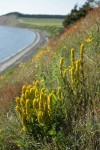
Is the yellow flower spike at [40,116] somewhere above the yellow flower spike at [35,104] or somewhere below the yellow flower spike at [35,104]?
below

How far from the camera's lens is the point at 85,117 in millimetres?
5035

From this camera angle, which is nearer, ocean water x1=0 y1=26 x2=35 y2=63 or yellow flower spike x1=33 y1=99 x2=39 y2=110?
yellow flower spike x1=33 y1=99 x2=39 y2=110

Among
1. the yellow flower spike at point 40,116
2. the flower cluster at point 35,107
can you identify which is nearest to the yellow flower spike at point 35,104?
the flower cluster at point 35,107

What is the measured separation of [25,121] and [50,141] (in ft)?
1.31

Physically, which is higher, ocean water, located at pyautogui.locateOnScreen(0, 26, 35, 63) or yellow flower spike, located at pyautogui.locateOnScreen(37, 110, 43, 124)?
yellow flower spike, located at pyautogui.locateOnScreen(37, 110, 43, 124)

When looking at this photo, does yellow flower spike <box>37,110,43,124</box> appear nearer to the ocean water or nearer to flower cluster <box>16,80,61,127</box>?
flower cluster <box>16,80,61,127</box>

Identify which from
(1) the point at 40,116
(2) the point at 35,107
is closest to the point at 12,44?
(2) the point at 35,107

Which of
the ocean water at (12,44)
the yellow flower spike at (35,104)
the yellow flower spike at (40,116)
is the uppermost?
the yellow flower spike at (35,104)

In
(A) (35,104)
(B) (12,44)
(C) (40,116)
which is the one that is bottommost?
(B) (12,44)

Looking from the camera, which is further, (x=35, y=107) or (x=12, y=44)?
(x=12, y=44)

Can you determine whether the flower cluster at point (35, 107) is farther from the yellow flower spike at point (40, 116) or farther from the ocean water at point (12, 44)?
the ocean water at point (12, 44)

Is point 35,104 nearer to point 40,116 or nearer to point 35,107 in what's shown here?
point 35,107

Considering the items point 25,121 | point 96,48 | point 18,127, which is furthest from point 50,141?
point 96,48

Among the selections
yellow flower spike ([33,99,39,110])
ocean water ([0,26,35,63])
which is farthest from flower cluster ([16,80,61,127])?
ocean water ([0,26,35,63])
